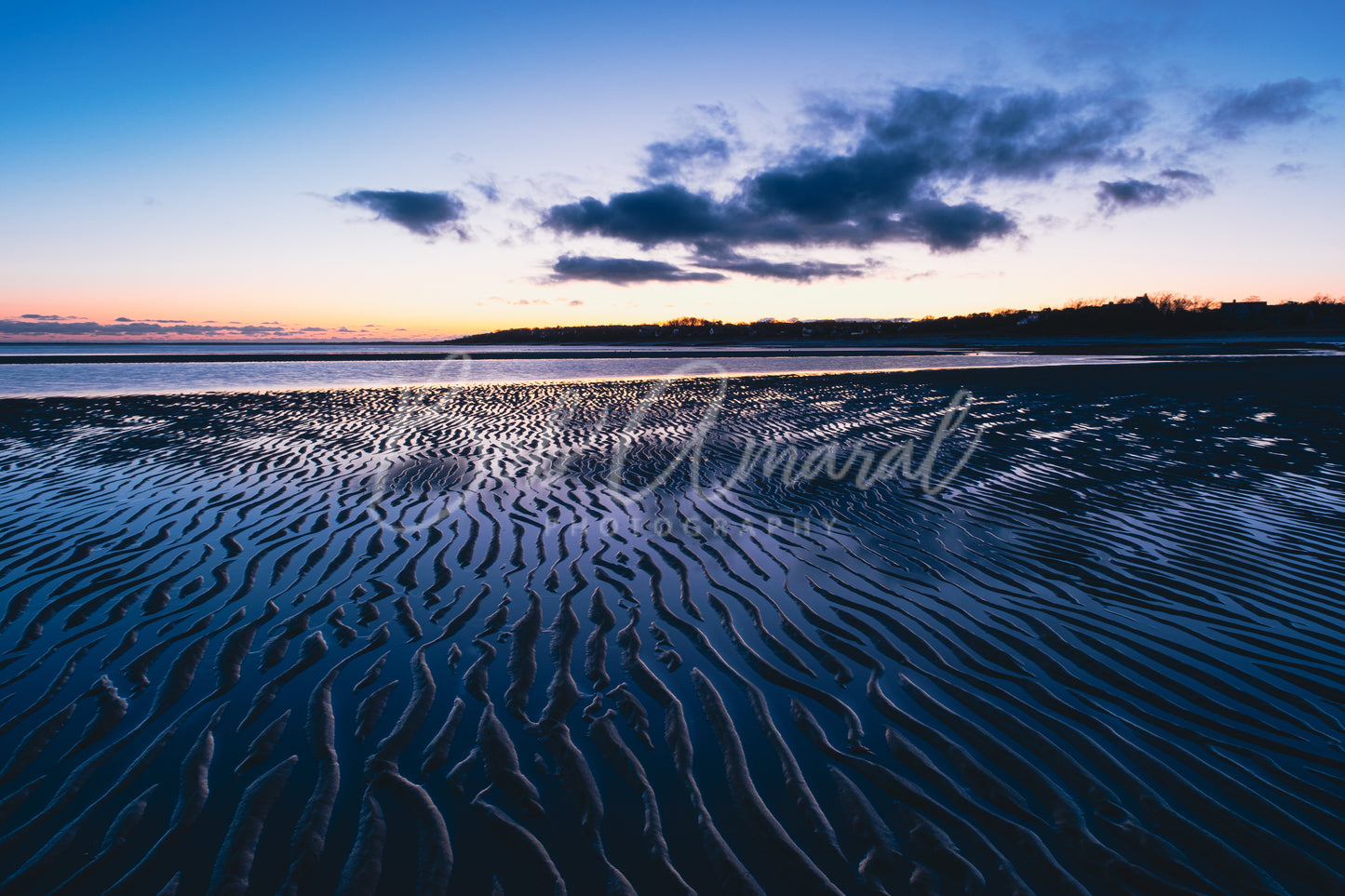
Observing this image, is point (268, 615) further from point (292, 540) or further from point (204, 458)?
point (204, 458)

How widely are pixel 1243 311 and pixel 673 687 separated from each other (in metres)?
137

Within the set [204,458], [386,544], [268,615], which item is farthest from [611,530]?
[204,458]

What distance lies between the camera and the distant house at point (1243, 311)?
94.4 metres

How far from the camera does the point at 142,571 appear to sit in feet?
19.7

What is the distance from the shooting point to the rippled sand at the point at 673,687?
8.82ft

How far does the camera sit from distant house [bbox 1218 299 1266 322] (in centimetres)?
9444

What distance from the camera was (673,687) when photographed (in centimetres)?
409

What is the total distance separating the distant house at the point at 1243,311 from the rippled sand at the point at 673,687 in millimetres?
117390

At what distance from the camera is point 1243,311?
3957 inches

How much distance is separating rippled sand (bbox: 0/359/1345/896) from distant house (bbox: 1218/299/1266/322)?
117m

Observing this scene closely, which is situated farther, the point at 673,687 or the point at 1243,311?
the point at 1243,311

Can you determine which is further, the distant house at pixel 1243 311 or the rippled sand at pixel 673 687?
the distant house at pixel 1243 311

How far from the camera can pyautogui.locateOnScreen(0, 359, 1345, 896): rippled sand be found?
2.69 m

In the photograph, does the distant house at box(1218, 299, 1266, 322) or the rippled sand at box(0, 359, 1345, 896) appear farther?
the distant house at box(1218, 299, 1266, 322)
